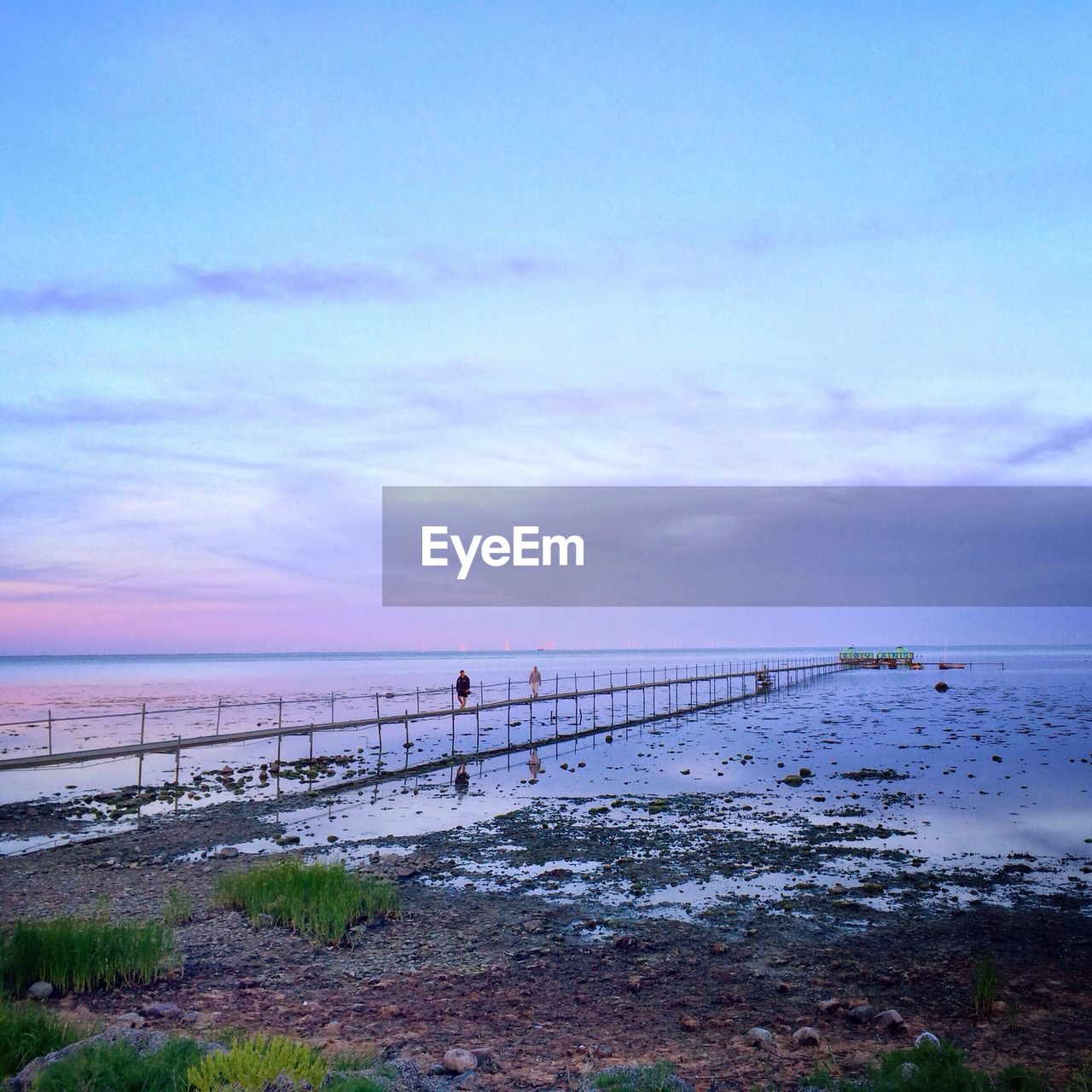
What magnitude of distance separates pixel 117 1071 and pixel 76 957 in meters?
3.51

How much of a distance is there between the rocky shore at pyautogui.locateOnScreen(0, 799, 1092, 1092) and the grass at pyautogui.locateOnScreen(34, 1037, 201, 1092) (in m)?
1.39

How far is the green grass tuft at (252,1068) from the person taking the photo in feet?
18.1

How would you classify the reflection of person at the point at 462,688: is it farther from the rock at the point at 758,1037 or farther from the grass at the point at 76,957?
the rock at the point at 758,1037

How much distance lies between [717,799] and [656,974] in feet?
43.0

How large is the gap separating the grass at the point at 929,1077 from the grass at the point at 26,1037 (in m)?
5.50

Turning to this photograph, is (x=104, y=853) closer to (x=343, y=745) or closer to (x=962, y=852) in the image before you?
(x=962, y=852)

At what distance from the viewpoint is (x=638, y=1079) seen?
20.7 feet

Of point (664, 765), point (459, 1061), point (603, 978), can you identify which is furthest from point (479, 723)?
point (459, 1061)

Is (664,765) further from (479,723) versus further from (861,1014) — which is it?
(861,1014)

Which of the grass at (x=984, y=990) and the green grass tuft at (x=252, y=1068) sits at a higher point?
the green grass tuft at (x=252, y=1068)

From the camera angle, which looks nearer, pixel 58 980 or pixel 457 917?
pixel 58 980

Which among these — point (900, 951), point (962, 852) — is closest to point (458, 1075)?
point (900, 951)

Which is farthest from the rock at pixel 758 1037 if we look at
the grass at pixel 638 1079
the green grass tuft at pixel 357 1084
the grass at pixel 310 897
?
the grass at pixel 310 897

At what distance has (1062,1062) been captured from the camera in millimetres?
7105
